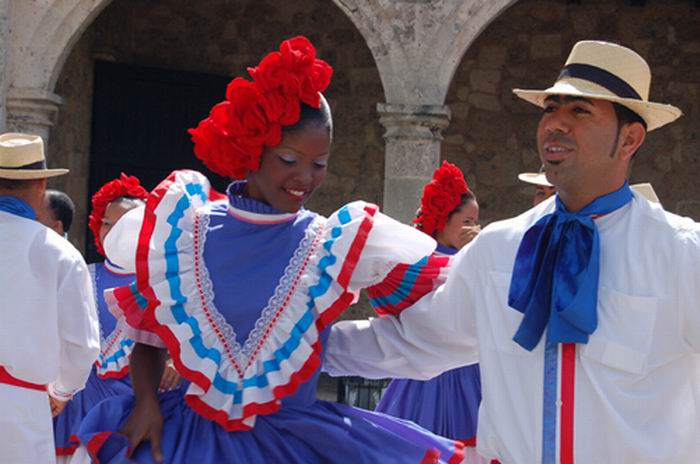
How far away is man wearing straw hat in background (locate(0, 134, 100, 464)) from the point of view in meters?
4.01

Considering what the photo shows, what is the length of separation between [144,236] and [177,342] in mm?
321

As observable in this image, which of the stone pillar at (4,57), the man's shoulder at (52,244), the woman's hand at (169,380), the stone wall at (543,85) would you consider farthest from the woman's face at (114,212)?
the stone wall at (543,85)

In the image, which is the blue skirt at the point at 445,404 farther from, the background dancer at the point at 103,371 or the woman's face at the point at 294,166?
the woman's face at the point at 294,166

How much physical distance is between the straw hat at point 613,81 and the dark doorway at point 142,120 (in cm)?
859

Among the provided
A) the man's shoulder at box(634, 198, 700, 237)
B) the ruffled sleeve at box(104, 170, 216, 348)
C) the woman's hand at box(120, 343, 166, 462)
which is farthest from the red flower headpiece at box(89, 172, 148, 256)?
the man's shoulder at box(634, 198, 700, 237)

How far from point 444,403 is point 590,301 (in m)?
2.62

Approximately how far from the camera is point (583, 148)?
2.76 meters

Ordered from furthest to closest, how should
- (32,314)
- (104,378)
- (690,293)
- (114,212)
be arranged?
(114,212) → (104,378) → (32,314) → (690,293)

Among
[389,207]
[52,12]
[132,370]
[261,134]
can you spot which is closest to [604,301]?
[261,134]

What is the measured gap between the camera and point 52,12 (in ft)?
29.4

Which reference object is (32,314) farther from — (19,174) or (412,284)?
(412,284)

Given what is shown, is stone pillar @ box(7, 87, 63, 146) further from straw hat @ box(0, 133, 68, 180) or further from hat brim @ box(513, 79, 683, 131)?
hat brim @ box(513, 79, 683, 131)

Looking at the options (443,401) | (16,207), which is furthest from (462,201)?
(16,207)

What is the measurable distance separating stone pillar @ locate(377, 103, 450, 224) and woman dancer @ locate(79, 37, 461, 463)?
211 inches
